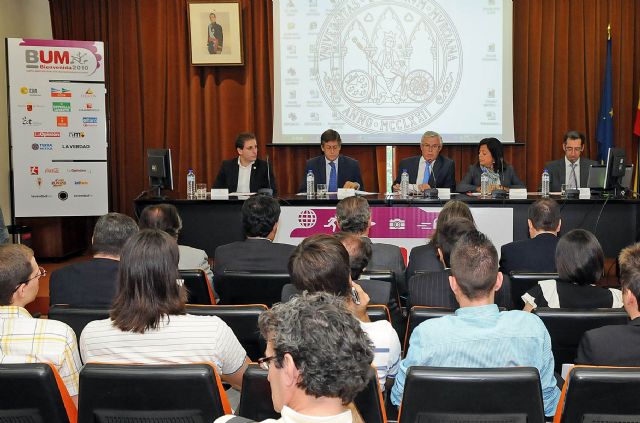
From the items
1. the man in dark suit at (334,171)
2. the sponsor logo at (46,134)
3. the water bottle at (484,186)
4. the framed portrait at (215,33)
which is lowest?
the water bottle at (484,186)

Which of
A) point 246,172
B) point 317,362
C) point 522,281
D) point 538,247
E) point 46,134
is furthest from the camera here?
point 46,134

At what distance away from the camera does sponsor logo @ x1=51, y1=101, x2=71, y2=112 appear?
7266mm

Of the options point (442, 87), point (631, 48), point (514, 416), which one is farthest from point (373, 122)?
point (514, 416)

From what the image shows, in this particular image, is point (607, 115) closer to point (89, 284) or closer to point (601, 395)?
point (89, 284)

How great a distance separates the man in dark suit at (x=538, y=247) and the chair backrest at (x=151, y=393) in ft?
7.51

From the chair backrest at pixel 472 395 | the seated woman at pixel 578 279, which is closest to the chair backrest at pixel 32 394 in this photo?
the chair backrest at pixel 472 395

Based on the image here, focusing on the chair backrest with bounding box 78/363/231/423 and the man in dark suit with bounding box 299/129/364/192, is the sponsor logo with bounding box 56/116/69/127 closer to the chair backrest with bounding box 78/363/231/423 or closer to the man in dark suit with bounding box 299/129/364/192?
the man in dark suit with bounding box 299/129/364/192

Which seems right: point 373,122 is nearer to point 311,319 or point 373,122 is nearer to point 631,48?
point 631,48

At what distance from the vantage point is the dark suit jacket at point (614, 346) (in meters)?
2.02

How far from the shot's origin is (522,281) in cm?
310

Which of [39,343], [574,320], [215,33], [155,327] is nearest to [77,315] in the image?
[39,343]

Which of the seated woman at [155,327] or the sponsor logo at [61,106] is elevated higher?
the sponsor logo at [61,106]

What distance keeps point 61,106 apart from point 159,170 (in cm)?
166

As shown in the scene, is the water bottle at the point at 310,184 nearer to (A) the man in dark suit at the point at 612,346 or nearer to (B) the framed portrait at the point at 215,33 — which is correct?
(B) the framed portrait at the point at 215,33
